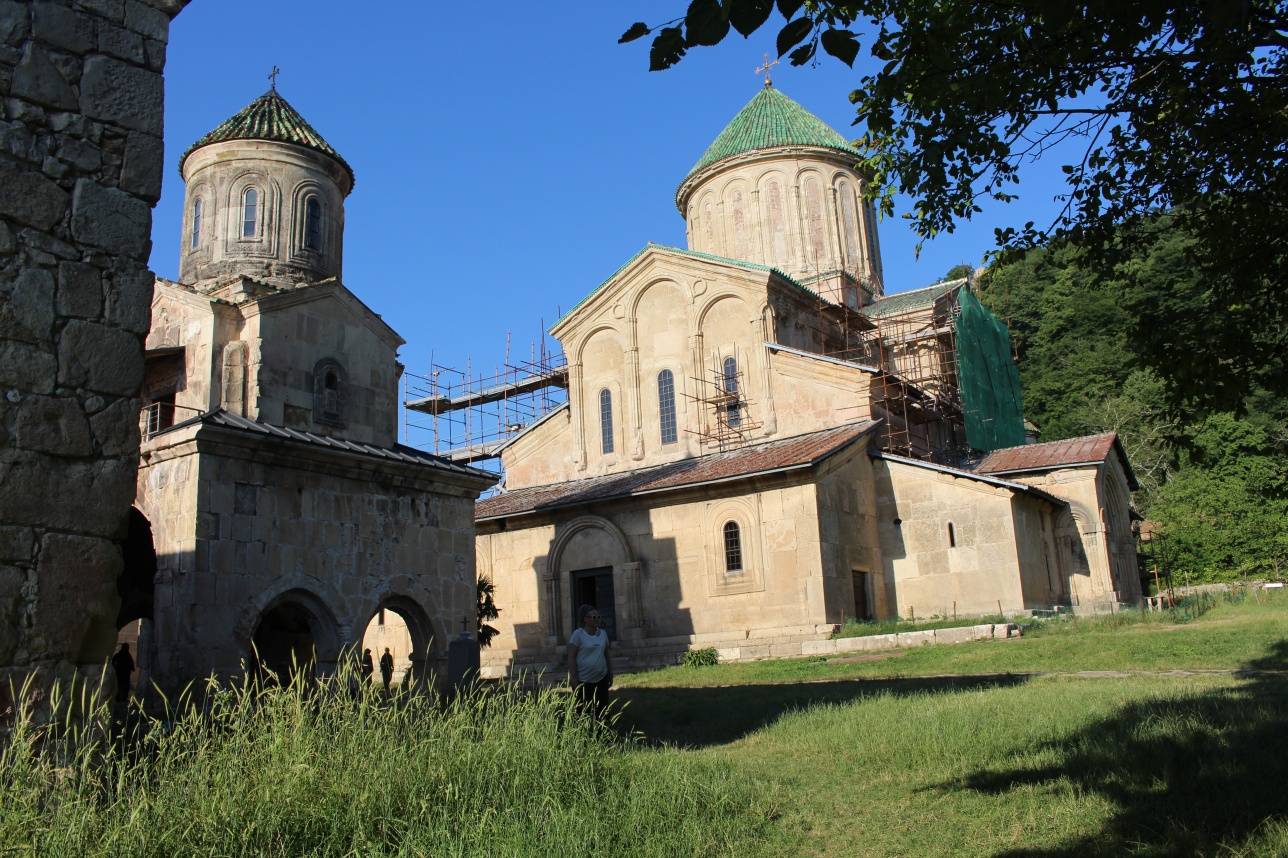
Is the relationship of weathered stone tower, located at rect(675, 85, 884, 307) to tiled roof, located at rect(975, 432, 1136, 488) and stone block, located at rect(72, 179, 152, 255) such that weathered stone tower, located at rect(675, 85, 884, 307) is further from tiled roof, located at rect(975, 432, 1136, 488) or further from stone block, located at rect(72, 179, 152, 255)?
stone block, located at rect(72, 179, 152, 255)

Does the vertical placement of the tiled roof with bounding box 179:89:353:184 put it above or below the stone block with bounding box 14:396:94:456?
above

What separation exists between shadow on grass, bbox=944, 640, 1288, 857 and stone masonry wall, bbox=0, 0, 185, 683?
5038 mm

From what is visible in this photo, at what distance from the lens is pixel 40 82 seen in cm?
538

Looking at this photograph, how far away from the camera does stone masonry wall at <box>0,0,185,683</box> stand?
201 inches

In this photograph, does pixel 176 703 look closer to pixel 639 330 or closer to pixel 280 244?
pixel 280 244

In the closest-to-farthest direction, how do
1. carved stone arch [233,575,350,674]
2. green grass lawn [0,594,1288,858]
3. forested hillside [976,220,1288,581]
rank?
1. green grass lawn [0,594,1288,858]
2. carved stone arch [233,575,350,674]
3. forested hillside [976,220,1288,581]

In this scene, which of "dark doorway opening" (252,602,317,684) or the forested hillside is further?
the forested hillside

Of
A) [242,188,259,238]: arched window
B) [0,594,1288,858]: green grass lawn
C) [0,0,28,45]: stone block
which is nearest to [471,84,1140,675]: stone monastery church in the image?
→ [242,188,259,238]: arched window

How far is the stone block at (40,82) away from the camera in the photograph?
5.32 meters

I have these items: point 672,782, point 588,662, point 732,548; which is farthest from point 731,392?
point 672,782

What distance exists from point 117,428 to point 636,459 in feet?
69.2

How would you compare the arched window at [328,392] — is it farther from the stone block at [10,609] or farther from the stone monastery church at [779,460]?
the stone monastery church at [779,460]

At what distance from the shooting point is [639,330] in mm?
27297

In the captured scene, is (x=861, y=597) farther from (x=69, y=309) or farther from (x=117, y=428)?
(x=69, y=309)
